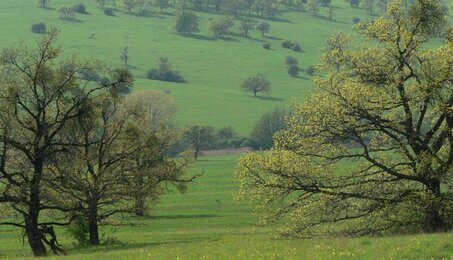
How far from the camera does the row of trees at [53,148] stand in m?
34.5

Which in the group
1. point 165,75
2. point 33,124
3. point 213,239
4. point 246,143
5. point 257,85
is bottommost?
point 246,143

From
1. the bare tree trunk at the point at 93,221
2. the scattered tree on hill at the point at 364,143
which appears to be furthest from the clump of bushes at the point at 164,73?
the scattered tree on hill at the point at 364,143

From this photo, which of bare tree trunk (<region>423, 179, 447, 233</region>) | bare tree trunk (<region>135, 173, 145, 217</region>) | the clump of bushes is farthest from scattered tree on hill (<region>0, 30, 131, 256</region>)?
the clump of bushes

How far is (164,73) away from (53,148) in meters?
155

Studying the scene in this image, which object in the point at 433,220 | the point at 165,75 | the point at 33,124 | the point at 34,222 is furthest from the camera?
the point at 165,75

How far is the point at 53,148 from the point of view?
121 ft

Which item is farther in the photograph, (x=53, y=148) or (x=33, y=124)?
(x=53, y=148)

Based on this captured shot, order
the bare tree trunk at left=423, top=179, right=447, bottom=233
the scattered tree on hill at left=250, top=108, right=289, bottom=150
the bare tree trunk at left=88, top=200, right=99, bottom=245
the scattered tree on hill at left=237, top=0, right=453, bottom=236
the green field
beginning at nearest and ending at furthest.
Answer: the green field, the bare tree trunk at left=423, top=179, right=447, bottom=233, the scattered tree on hill at left=237, top=0, right=453, bottom=236, the bare tree trunk at left=88, top=200, right=99, bottom=245, the scattered tree on hill at left=250, top=108, right=289, bottom=150

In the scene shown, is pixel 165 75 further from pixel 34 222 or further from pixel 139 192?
pixel 34 222

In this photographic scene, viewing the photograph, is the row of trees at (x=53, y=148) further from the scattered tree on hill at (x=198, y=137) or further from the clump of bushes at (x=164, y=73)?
the clump of bushes at (x=164, y=73)

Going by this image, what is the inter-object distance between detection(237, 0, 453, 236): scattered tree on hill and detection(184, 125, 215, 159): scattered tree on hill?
10206 centimetres

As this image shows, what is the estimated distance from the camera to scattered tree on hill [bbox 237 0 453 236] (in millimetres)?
32844

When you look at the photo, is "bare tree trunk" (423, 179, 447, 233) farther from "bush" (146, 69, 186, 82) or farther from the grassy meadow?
"bush" (146, 69, 186, 82)

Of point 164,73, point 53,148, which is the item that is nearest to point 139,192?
point 53,148
